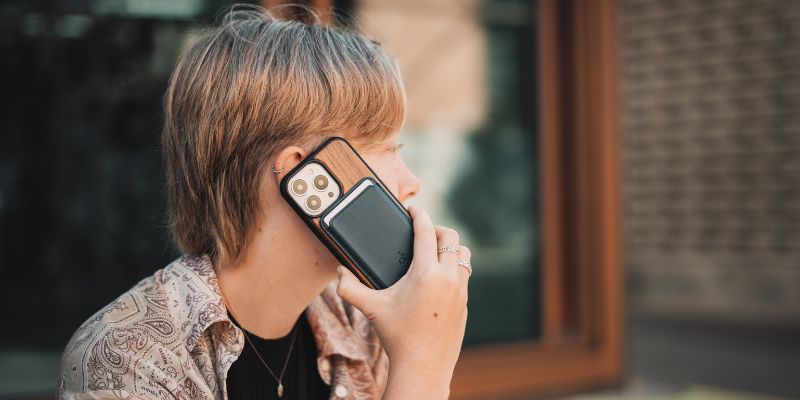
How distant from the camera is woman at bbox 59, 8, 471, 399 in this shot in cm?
127

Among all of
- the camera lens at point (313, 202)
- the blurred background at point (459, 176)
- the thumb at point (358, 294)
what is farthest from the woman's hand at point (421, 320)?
the blurred background at point (459, 176)

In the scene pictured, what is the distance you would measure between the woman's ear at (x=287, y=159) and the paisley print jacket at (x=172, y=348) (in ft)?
0.69

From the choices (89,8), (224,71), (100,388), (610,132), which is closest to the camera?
(100,388)

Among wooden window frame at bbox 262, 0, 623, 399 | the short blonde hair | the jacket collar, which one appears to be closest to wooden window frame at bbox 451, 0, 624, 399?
wooden window frame at bbox 262, 0, 623, 399

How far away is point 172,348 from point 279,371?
0.92 feet

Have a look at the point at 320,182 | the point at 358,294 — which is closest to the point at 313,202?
the point at 320,182

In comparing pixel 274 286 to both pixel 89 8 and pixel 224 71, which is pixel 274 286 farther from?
pixel 89 8

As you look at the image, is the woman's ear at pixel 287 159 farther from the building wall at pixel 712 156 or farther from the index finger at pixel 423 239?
the building wall at pixel 712 156

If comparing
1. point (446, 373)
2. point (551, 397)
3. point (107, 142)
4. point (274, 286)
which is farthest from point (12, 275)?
point (446, 373)

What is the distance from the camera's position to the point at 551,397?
14.4 feet

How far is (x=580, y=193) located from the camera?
4648 millimetres

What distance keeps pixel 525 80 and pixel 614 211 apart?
91 cm

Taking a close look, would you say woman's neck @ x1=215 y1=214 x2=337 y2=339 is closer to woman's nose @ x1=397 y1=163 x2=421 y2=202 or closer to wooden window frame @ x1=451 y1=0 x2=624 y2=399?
woman's nose @ x1=397 y1=163 x2=421 y2=202

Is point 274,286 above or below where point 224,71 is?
below
